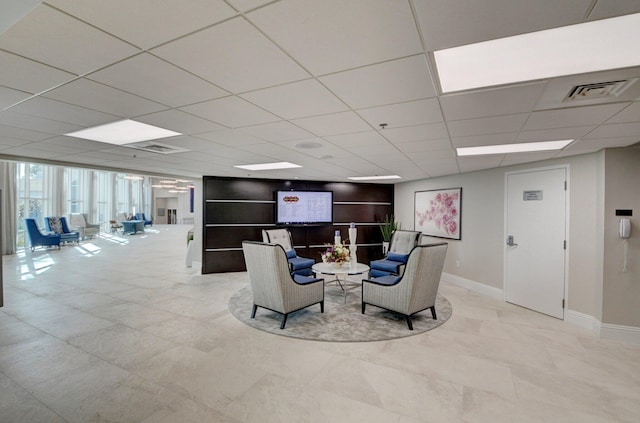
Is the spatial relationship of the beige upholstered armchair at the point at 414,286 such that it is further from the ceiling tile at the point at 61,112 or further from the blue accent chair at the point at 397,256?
the ceiling tile at the point at 61,112

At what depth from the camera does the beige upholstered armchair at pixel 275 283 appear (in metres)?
3.80

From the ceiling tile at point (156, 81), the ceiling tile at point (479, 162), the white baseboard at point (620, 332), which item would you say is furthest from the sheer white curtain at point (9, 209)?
the white baseboard at point (620, 332)

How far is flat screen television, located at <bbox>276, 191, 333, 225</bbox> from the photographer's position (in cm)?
752

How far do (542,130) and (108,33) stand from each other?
148 inches

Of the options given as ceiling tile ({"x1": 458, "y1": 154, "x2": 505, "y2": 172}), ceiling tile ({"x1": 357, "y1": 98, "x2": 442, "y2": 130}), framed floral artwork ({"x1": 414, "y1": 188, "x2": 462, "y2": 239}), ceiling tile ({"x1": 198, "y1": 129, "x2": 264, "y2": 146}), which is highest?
ceiling tile ({"x1": 198, "y1": 129, "x2": 264, "y2": 146})

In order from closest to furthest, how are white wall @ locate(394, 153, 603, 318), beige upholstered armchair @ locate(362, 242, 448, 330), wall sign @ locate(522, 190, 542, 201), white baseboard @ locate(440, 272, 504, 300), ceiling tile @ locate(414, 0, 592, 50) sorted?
Answer: ceiling tile @ locate(414, 0, 592, 50) → beige upholstered armchair @ locate(362, 242, 448, 330) → white wall @ locate(394, 153, 603, 318) → wall sign @ locate(522, 190, 542, 201) → white baseboard @ locate(440, 272, 504, 300)

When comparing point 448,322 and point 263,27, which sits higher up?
point 263,27

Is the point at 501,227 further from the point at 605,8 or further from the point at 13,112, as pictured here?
the point at 13,112

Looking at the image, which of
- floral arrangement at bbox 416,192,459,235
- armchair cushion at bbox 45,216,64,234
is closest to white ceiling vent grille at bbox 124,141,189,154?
floral arrangement at bbox 416,192,459,235

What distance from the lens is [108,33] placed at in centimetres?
144

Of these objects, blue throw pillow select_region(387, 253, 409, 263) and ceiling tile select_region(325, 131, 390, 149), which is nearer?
ceiling tile select_region(325, 131, 390, 149)

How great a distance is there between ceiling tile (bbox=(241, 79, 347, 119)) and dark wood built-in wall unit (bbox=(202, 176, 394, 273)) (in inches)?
198

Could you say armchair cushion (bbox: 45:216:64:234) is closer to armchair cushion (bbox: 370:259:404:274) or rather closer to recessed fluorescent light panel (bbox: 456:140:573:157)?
armchair cushion (bbox: 370:259:404:274)

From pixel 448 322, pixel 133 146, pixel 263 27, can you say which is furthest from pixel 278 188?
pixel 263 27
